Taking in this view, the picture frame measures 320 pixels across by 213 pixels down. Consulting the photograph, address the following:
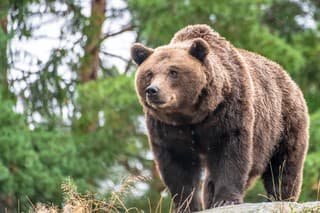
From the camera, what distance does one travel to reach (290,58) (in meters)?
16.2

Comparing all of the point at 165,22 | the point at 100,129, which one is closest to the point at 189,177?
the point at 165,22

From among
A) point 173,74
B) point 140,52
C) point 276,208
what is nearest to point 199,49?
point 173,74

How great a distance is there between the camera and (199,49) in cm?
740

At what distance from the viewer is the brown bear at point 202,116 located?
730cm

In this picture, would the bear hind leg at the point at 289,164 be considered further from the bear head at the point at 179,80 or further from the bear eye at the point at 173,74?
the bear eye at the point at 173,74

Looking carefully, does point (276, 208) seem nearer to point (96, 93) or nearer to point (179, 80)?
point (179, 80)

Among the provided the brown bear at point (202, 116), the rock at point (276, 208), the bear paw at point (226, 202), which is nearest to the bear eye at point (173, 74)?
the brown bear at point (202, 116)

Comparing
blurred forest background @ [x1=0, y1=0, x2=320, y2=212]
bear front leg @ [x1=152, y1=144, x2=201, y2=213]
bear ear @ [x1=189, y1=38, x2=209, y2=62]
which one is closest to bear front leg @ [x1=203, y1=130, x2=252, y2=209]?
bear front leg @ [x1=152, y1=144, x2=201, y2=213]

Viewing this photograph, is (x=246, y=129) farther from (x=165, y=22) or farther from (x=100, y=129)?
→ (x=100, y=129)

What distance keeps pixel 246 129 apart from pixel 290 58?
8921mm

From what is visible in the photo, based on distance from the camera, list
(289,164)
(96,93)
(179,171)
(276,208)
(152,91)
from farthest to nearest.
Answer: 1. (96,93)
2. (289,164)
3. (179,171)
4. (152,91)
5. (276,208)

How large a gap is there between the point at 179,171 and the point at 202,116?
51 cm

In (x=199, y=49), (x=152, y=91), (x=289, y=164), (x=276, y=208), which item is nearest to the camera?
(x=276, y=208)

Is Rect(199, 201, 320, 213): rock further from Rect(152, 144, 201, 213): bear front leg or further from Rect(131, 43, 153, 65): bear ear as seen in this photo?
Rect(131, 43, 153, 65): bear ear
